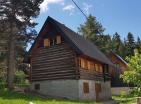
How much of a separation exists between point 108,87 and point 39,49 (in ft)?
40.2

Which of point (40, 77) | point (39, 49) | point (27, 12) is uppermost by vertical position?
point (27, 12)

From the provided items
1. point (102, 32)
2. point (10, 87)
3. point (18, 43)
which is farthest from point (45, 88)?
point (102, 32)

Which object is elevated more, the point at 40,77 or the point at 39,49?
the point at 39,49

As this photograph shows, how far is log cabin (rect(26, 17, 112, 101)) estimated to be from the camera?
105ft

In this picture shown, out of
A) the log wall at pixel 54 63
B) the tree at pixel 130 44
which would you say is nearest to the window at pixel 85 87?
the log wall at pixel 54 63

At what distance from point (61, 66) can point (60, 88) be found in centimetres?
251

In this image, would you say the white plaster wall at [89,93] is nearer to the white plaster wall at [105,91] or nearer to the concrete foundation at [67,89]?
the concrete foundation at [67,89]

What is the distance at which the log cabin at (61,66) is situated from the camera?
32000 millimetres

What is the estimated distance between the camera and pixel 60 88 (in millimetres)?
32406

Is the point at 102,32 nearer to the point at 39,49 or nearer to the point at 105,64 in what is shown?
the point at 105,64

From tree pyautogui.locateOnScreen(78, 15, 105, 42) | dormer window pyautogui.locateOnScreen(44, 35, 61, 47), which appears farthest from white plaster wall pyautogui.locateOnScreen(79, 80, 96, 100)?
tree pyautogui.locateOnScreen(78, 15, 105, 42)

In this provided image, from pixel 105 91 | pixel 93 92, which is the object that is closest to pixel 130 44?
pixel 105 91

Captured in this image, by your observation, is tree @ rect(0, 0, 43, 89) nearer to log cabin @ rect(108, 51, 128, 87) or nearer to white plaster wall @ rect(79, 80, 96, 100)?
white plaster wall @ rect(79, 80, 96, 100)

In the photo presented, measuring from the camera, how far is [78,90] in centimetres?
3117
